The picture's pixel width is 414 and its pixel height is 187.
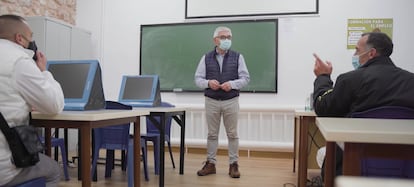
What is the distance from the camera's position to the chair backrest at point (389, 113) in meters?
1.55

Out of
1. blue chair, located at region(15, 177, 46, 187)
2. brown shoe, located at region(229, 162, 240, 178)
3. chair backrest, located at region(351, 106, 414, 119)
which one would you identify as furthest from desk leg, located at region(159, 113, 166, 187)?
chair backrest, located at region(351, 106, 414, 119)

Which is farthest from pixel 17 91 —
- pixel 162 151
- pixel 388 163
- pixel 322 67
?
pixel 322 67

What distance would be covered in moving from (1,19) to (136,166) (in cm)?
117

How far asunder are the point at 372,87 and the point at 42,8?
4268mm

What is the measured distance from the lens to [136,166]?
90.8 inches

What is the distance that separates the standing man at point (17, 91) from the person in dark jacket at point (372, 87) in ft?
4.46

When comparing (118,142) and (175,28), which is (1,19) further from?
(175,28)

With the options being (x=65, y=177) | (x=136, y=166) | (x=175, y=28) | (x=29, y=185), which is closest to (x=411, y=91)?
(x=136, y=166)

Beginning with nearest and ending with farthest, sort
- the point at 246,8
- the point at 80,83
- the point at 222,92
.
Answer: the point at 80,83 < the point at 222,92 < the point at 246,8

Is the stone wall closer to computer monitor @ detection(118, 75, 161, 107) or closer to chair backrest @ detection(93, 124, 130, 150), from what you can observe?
computer monitor @ detection(118, 75, 161, 107)

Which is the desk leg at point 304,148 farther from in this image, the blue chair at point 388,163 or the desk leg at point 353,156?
the desk leg at point 353,156

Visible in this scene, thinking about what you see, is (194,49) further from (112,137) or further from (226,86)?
(112,137)

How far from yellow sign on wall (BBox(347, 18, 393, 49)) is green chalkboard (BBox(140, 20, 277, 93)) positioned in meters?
0.90

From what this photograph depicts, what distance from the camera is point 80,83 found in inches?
82.8
